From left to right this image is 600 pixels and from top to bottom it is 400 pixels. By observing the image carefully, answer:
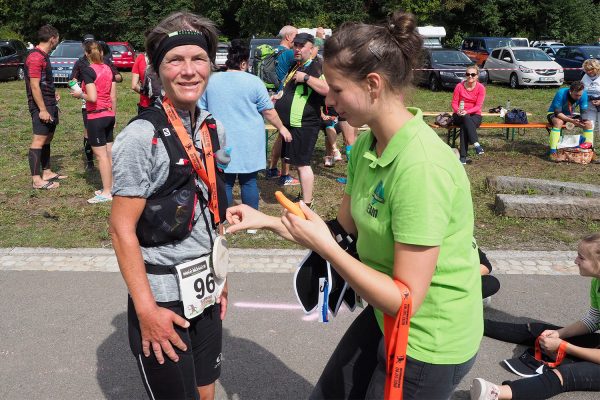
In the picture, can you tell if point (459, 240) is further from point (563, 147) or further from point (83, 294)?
point (563, 147)

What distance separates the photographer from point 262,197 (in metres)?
7.80

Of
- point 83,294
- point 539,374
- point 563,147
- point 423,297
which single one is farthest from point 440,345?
point 563,147

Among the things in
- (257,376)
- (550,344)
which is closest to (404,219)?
(257,376)

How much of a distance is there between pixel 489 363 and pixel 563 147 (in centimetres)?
726

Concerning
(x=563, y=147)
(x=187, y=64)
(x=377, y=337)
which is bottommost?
(x=563, y=147)

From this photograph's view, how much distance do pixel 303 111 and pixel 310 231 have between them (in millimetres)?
5183

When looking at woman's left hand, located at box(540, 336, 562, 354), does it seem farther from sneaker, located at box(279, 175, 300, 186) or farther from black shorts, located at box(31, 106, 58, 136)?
black shorts, located at box(31, 106, 58, 136)

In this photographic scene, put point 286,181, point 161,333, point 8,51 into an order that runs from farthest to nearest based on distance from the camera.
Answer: point 8,51, point 286,181, point 161,333

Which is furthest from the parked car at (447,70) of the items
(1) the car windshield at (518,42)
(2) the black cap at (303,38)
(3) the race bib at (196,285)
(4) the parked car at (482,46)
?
(3) the race bib at (196,285)

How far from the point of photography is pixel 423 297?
187 centimetres

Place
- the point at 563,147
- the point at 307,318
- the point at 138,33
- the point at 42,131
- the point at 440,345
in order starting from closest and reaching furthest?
the point at 440,345 < the point at 307,318 < the point at 42,131 < the point at 563,147 < the point at 138,33

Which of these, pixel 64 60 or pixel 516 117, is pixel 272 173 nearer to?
pixel 516 117

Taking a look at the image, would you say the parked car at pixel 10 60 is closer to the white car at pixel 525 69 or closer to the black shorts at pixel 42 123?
the black shorts at pixel 42 123

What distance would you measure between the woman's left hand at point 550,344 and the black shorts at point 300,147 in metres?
3.61
